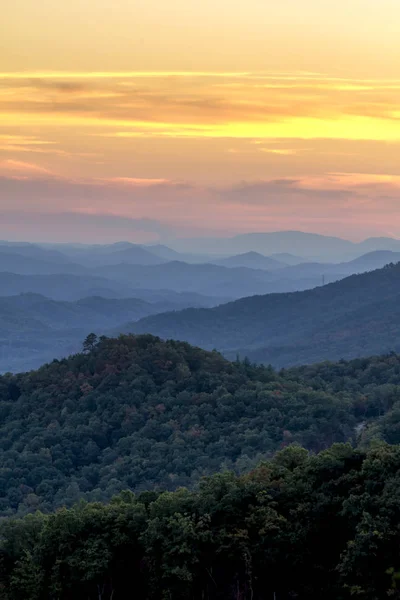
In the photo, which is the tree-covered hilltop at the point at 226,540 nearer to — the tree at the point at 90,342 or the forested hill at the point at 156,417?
the forested hill at the point at 156,417

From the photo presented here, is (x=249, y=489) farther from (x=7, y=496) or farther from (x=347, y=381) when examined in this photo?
(x=347, y=381)

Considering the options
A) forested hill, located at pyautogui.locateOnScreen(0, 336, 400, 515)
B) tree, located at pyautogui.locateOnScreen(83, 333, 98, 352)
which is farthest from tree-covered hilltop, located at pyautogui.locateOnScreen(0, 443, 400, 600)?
tree, located at pyautogui.locateOnScreen(83, 333, 98, 352)

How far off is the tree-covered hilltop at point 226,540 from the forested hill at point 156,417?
65.9 feet

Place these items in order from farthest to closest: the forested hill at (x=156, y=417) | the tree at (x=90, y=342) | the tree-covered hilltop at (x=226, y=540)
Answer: the tree at (x=90, y=342), the forested hill at (x=156, y=417), the tree-covered hilltop at (x=226, y=540)

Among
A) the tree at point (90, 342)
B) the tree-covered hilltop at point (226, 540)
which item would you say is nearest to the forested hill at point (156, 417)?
the tree at point (90, 342)

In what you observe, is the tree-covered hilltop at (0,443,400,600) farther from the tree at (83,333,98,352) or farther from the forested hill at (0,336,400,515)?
the tree at (83,333,98,352)

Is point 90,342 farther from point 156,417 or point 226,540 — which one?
point 226,540

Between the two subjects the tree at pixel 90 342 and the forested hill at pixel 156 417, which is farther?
the tree at pixel 90 342

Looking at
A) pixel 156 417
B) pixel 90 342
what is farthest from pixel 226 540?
pixel 90 342

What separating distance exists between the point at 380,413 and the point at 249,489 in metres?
34.3

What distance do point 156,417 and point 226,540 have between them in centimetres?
3496

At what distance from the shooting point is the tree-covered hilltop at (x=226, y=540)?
95.3 feet

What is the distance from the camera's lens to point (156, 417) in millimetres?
64750

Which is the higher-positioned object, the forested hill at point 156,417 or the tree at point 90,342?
the tree at point 90,342
